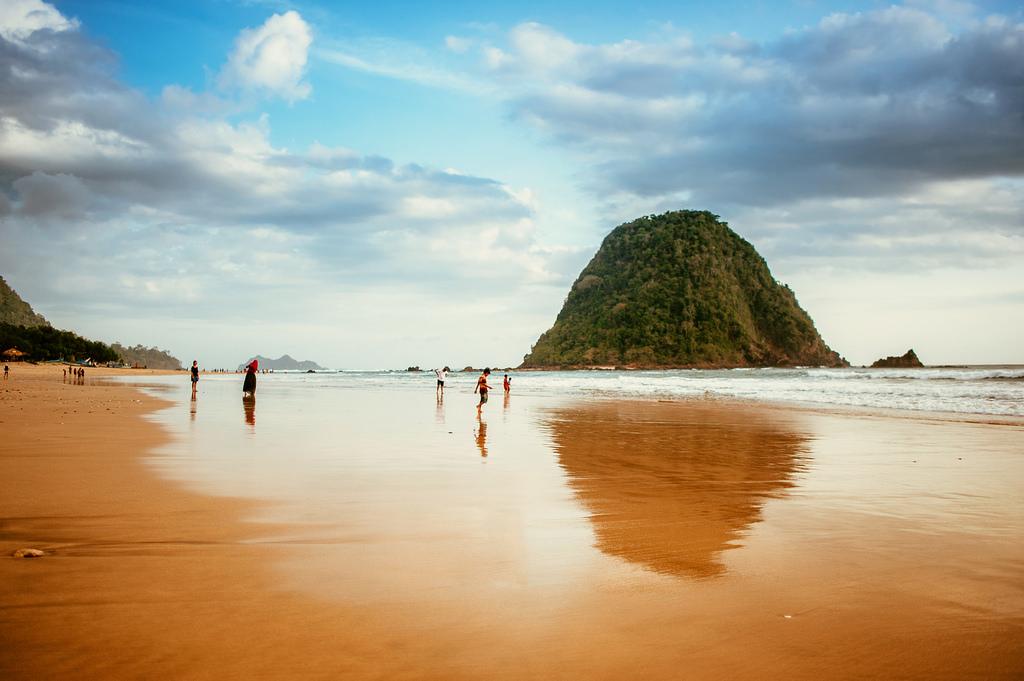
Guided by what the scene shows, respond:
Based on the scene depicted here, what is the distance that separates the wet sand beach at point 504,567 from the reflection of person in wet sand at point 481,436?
1.11m

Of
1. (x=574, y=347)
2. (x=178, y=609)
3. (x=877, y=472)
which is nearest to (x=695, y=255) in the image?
(x=574, y=347)

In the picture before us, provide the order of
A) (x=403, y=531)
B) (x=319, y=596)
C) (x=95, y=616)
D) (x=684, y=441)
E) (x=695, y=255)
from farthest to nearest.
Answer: (x=695, y=255) → (x=684, y=441) → (x=403, y=531) → (x=319, y=596) → (x=95, y=616)

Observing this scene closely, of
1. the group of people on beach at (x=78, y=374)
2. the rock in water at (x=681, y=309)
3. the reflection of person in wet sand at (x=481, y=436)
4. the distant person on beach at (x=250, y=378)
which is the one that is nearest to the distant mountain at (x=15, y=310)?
the group of people on beach at (x=78, y=374)

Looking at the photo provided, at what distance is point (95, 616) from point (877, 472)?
388 inches

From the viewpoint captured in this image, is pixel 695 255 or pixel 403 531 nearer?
pixel 403 531

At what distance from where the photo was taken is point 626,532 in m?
5.79

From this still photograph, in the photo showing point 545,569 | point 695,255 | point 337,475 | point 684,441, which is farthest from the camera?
point 695,255

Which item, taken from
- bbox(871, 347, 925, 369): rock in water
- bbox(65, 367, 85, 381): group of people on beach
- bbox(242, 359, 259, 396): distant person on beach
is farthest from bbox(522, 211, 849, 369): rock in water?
bbox(242, 359, 259, 396): distant person on beach

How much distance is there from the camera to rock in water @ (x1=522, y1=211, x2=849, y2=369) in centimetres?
11650

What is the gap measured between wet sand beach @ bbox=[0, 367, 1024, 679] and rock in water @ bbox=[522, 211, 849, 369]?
108452 mm

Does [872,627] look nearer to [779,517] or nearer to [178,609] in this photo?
[779,517]

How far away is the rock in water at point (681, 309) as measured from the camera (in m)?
116

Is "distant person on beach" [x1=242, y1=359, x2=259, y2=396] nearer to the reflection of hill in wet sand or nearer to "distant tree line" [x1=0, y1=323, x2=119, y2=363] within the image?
the reflection of hill in wet sand

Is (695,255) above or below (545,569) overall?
above
